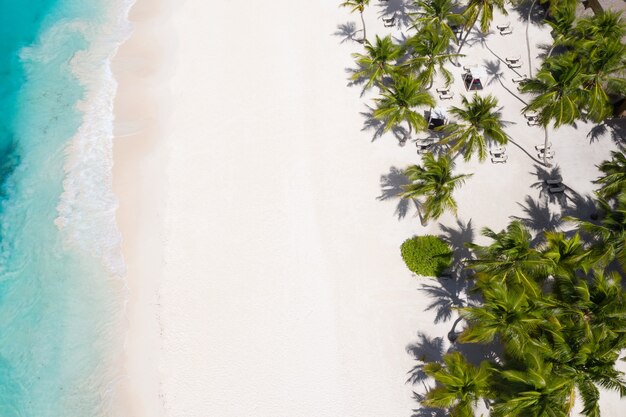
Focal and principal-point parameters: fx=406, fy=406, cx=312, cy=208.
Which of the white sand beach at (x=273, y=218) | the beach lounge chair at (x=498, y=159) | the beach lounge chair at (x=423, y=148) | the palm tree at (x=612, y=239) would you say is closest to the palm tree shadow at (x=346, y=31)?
the white sand beach at (x=273, y=218)

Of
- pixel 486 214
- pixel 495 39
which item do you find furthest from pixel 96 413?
pixel 495 39

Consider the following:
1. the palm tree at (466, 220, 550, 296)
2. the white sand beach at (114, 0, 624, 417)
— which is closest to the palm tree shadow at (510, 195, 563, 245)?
the white sand beach at (114, 0, 624, 417)

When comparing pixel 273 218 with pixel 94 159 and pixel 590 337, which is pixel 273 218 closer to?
pixel 94 159

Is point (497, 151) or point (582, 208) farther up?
point (497, 151)

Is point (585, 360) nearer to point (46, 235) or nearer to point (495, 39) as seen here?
point (495, 39)

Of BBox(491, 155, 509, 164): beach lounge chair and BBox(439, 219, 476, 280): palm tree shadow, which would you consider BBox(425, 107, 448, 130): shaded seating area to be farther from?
BBox(439, 219, 476, 280): palm tree shadow

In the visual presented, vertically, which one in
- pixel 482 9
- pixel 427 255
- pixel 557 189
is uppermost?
pixel 482 9

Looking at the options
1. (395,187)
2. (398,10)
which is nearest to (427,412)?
(395,187)
